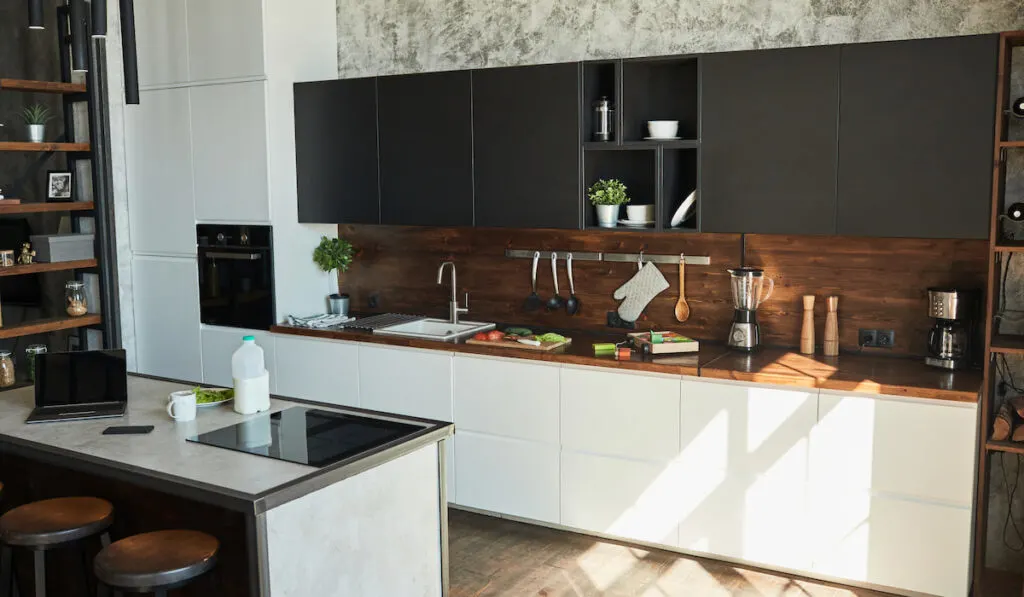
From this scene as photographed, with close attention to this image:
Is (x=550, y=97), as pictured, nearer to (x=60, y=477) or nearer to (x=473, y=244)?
(x=473, y=244)

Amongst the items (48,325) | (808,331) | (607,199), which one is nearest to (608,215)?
(607,199)

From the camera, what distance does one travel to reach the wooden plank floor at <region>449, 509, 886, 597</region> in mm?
3816

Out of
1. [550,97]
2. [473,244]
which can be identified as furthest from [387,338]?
[550,97]

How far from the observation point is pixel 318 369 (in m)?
5.02

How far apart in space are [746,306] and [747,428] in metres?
0.61

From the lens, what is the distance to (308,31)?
5262 mm

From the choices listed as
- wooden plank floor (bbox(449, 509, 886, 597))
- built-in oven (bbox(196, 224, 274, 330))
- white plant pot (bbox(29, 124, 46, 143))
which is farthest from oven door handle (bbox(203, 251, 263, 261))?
wooden plank floor (bbox(449, 509, 886, 597))

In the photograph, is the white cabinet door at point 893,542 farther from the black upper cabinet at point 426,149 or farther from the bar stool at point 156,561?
the bar stool at point 156,561

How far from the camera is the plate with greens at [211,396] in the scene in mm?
3389

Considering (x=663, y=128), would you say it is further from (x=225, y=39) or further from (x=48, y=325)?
(x=48, y=325)

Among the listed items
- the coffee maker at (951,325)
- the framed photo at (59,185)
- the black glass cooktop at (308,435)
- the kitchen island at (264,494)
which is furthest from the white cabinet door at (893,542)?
the framed photo at (59,185)

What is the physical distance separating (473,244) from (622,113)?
4.02ft

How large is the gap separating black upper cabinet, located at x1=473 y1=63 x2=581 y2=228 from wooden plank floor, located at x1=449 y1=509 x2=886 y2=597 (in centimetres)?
143

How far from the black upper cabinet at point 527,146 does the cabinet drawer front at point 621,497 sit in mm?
1087
